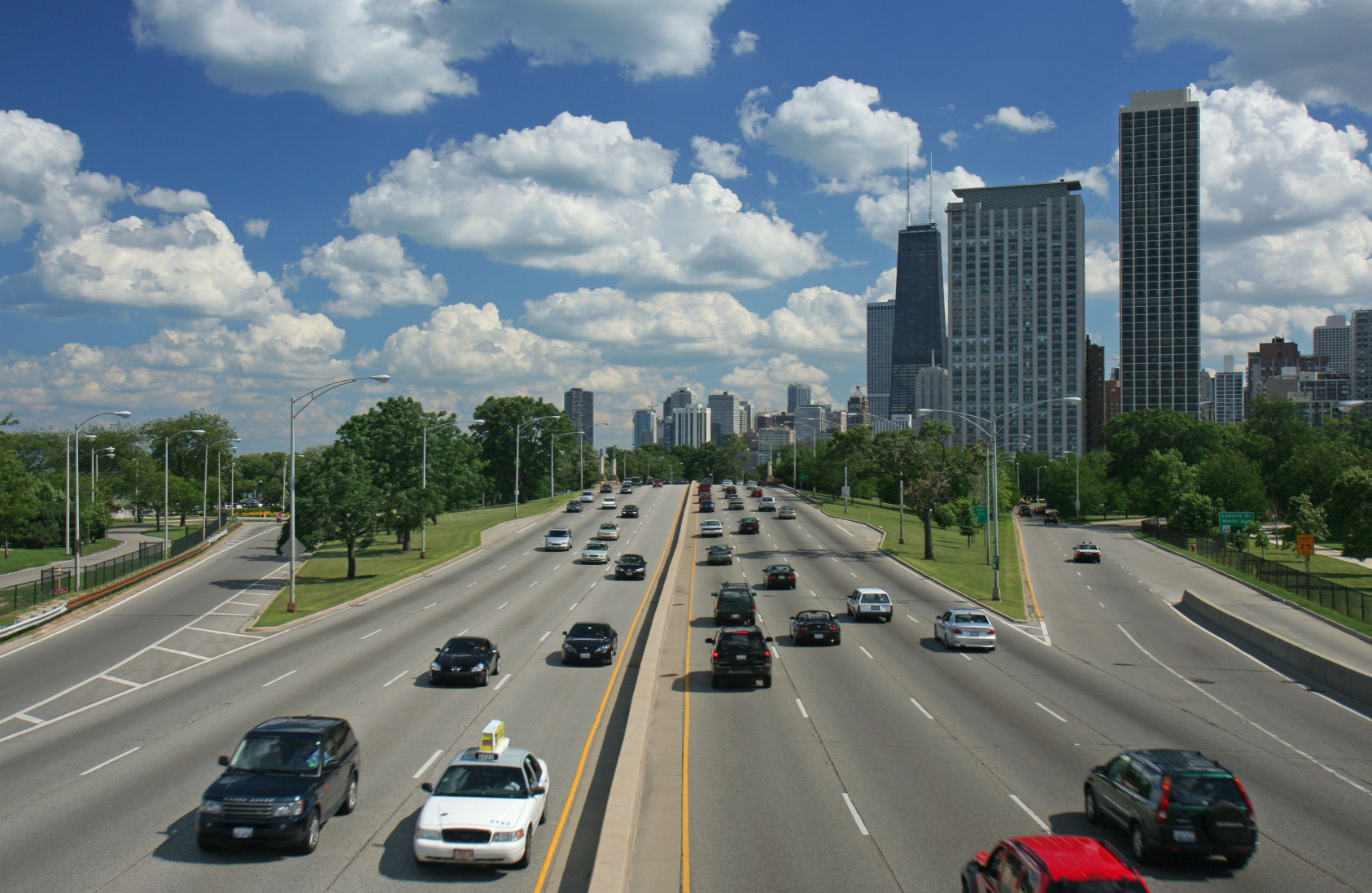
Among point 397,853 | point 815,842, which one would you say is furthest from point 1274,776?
point 397,853

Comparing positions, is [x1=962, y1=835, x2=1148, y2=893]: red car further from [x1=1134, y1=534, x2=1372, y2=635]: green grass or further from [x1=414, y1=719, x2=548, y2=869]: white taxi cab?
[x1=1134, y1=534, x2=1372, y2=635]: green grass

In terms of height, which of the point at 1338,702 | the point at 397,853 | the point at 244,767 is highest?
the point at 244,767

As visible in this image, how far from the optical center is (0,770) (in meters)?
17.4

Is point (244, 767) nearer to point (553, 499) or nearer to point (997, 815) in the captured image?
point (997, 815)

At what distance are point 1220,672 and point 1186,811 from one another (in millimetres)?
22220

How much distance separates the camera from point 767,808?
48.9ft

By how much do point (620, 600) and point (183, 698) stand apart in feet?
72.0

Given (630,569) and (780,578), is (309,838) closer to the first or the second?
(780,578)

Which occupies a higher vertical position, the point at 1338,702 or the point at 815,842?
the point at 815,842

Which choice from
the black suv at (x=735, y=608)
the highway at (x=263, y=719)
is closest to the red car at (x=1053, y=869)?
the highway at (x=263, y=719)

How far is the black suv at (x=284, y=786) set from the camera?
12.6 meters

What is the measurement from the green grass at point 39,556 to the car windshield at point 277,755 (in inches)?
2241

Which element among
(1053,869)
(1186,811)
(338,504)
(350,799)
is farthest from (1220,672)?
(338,504)

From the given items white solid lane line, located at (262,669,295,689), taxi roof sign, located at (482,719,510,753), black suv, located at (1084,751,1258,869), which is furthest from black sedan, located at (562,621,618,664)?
black suv, located at (1084,751,1258,869)
